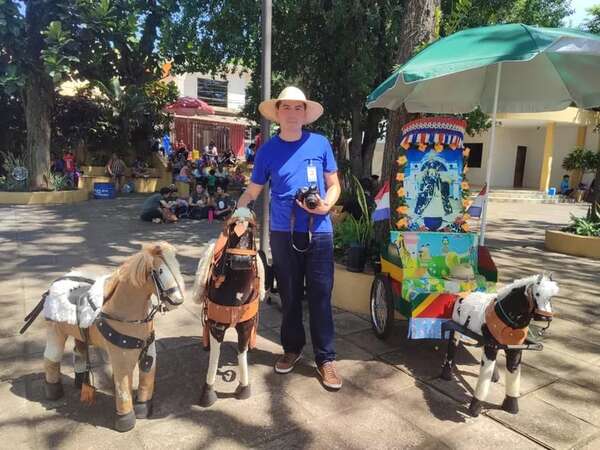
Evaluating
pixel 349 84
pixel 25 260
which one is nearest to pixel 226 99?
pixel 349 84

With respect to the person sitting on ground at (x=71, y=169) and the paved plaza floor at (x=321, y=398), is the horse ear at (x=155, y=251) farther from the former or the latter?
the person sitting on ground at (x=71, y=169)

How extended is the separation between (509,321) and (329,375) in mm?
1273

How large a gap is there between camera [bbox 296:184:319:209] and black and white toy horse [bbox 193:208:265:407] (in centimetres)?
42

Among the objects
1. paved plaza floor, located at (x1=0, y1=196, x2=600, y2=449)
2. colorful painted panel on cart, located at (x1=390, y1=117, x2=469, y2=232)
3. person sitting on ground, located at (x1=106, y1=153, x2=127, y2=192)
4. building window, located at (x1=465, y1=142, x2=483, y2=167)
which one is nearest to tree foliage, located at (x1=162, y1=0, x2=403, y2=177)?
colorful painted panel on cart, located at (x1=390, y1=117, x2=469, y2=232)

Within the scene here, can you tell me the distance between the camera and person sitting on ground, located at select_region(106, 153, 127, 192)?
15320 mm

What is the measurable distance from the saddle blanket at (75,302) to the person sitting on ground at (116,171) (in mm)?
13322

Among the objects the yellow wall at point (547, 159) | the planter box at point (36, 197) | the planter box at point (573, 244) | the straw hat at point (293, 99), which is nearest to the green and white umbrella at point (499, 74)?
the straw hat at point (293, 99)

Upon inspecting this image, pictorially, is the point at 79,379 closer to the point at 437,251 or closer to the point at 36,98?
the point at 437,251

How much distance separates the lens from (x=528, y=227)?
11.5 m

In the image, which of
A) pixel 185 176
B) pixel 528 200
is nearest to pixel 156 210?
pixel 185 176

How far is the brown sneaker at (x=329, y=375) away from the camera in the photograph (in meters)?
3.30

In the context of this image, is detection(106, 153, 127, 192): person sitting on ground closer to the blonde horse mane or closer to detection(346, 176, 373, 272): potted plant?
detection(346, 176, 373, 272): potted plant

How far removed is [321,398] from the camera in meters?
Result: 3.20

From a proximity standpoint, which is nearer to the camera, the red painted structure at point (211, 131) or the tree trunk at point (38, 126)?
the tree trunk at point (38, 126)
